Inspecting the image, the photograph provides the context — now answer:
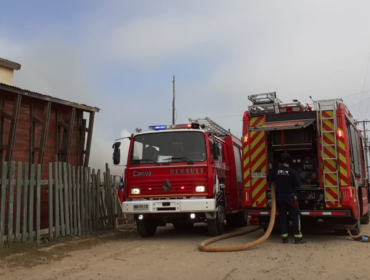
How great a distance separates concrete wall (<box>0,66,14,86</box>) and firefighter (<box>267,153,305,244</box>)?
11.3 metres

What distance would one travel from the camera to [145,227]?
9.48 m

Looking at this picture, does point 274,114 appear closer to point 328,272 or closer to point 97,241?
point 328,272

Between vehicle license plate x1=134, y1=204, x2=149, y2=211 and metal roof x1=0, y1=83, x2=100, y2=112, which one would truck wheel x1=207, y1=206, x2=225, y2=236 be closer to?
vehicle license plate x1=134, y1=204, x2=149, y2=211

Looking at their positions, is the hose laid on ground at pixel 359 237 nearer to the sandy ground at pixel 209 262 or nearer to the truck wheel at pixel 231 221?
the sandy ground at pixel 209 262

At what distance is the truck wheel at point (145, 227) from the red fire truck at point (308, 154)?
258cm

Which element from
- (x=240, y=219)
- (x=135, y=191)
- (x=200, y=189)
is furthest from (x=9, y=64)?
(x=240, y=219)

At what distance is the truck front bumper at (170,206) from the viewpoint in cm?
842

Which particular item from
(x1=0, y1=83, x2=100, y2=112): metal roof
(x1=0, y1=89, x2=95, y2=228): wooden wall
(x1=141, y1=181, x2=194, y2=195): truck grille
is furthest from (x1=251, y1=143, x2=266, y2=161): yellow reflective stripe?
(x1=0, y1=83, x2=100, y2=112): metal roof

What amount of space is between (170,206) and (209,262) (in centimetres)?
252

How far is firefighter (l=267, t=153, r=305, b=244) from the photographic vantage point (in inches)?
319

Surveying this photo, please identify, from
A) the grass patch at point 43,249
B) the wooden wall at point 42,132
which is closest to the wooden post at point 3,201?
the grass patch at point 43,249

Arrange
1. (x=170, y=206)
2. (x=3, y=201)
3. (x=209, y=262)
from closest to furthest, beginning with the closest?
(x=209, y=262) < (x=3, y=201) < (x=170, y=206)

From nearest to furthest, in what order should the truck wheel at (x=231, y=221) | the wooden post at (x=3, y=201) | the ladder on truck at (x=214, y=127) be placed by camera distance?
the wooden post at (x=3, y=201) → the ladder on truck at (x=214, y=127) → the truck wheel at (x=231, y=221)

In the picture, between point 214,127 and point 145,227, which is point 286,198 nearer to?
point 145,227
